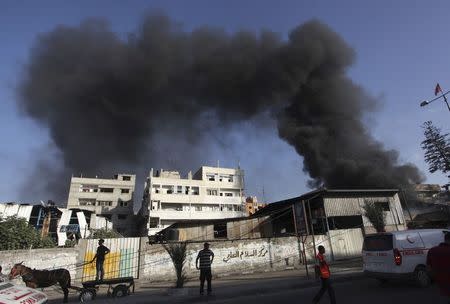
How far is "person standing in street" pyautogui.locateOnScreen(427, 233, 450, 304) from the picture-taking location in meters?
4.36

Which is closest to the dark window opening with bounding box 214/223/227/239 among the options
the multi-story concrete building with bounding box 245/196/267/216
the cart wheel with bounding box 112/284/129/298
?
the cart wheel with bounding box 112/284/129/298

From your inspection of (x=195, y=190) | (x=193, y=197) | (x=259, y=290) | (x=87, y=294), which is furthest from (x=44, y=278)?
(x=195, y=190)

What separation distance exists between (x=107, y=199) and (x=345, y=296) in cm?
5546

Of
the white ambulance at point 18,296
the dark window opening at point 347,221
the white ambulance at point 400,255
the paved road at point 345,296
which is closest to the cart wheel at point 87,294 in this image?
the paved road at point 345,296

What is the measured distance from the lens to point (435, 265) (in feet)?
15.0

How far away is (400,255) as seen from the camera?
8.23 metres

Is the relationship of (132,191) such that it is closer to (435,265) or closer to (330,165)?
(330,165)

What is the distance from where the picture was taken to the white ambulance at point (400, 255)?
8.16 m

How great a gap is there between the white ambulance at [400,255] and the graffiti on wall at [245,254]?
754cm

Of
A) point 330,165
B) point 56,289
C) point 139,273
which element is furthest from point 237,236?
point 330,165

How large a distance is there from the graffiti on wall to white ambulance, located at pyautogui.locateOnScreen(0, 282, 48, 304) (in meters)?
11.0

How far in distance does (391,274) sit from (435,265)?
167 inches

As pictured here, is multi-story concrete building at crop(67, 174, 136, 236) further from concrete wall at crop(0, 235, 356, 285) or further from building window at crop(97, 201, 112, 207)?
concrete wall at crop(0, 235, 356, 285)

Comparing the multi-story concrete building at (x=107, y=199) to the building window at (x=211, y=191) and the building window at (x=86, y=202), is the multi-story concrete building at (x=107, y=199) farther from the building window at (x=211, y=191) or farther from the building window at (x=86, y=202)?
the building window at (x=211, y=191)
